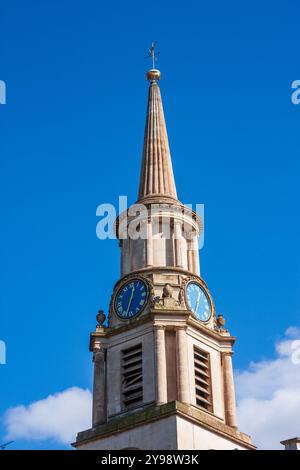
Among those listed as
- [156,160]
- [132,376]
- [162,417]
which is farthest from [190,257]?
[162,417]

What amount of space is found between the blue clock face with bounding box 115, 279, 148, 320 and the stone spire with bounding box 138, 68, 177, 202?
666 centimetres

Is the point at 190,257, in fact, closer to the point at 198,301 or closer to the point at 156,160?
the point at 198,301

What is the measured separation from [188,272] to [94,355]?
755 cm

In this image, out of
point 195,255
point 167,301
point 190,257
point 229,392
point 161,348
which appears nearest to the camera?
point 161,348

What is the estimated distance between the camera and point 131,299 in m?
69.9

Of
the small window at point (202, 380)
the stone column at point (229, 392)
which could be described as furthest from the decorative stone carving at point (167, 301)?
the stone column at point (229, 392)

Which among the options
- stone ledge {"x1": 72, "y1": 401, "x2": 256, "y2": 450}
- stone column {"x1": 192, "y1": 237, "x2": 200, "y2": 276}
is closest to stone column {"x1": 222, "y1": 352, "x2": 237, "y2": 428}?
stone ledge {"x1": 72, "y1": 401, "x2": 256, "y2": 450}

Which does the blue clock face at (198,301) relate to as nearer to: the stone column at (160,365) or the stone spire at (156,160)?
the stone column at (160,365)

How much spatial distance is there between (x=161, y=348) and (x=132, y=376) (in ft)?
8.65

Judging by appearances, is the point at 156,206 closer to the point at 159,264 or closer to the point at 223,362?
the point at 159,264

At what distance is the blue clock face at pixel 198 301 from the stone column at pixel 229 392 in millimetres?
2660

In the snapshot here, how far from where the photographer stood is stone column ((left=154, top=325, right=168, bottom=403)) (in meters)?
64.4

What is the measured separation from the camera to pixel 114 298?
7081cm

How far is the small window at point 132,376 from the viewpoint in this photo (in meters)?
66.2
